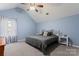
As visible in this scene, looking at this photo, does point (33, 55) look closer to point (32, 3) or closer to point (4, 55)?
point (4, 55)

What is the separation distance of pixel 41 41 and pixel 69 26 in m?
0.58

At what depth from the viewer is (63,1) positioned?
Result: 2.02 metres

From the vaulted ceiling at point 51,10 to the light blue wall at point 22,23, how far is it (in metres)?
0.08

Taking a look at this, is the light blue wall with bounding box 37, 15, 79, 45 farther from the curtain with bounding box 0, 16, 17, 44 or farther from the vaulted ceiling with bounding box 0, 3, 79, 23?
the curtain with bounding box 0, 16, 17, 44

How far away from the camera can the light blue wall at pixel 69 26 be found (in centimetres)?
201

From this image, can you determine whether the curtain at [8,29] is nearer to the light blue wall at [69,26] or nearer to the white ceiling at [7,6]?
the white ceiling at [7,6]

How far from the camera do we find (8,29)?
6.71 ft

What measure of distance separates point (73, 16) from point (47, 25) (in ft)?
1.63

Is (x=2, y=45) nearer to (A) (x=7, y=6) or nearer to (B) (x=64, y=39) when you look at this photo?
(A) (x=7, y=6)

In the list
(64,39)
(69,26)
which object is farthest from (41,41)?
(69,26)

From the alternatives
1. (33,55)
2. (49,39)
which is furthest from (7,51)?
(49,39)

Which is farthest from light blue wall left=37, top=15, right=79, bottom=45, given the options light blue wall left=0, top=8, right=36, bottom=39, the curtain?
the curtain

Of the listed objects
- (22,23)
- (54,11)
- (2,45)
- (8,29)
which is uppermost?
(54,11)

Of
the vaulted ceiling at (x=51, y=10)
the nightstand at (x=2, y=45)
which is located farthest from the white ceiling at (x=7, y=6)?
the nightstand at (x=2, y=45)
